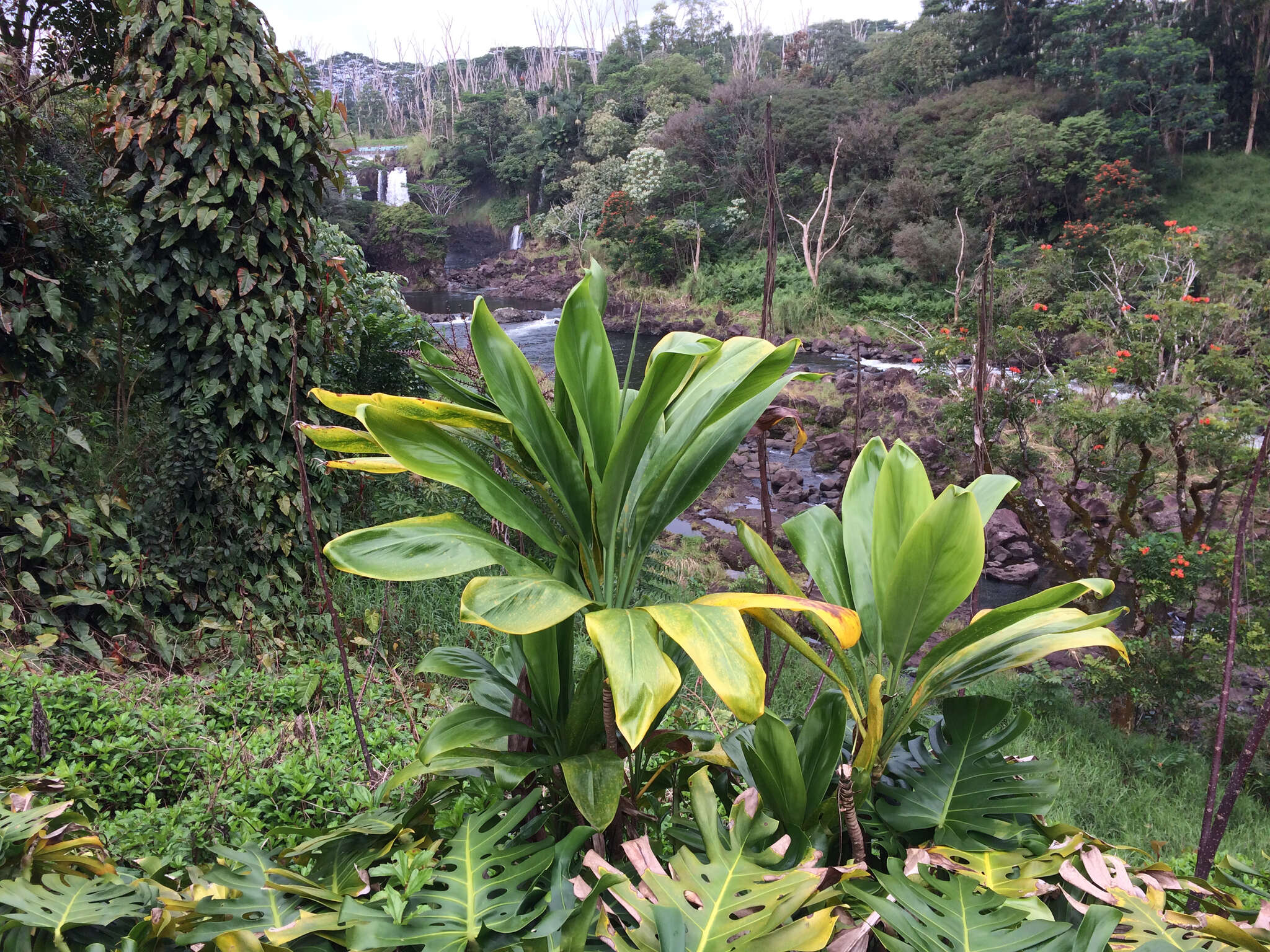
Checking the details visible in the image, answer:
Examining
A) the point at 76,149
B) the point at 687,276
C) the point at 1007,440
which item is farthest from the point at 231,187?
the point at 687,276

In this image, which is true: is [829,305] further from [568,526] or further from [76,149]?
[568,526]

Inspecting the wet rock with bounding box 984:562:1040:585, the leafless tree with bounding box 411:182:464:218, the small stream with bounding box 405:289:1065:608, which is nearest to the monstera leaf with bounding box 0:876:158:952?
the small stream with bounding box 405:289:1065:608

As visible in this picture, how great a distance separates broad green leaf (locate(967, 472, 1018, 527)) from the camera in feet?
3.18

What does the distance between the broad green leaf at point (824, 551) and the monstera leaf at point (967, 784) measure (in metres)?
0.20

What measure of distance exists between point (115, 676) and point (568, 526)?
2450 millimetres

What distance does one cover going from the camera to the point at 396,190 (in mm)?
25516

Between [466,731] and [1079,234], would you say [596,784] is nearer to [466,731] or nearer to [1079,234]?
[466,731]

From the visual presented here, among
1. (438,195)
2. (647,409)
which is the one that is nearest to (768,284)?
Result: (647,409)

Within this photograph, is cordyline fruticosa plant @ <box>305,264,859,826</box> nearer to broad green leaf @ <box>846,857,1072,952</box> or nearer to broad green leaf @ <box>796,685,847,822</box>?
broad green leaf @ <box>796,685,847,822</box>

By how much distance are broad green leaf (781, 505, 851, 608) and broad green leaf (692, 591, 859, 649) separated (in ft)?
0.73

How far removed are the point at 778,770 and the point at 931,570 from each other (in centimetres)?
30

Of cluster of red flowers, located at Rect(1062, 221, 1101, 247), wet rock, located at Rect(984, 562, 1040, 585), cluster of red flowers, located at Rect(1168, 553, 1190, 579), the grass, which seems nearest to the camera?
cluster of red flowers, located at Rect(1168, 553, 1190, 579)

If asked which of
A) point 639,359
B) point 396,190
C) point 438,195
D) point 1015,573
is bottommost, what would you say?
point 1015,573

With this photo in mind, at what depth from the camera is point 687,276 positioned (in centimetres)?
1973
